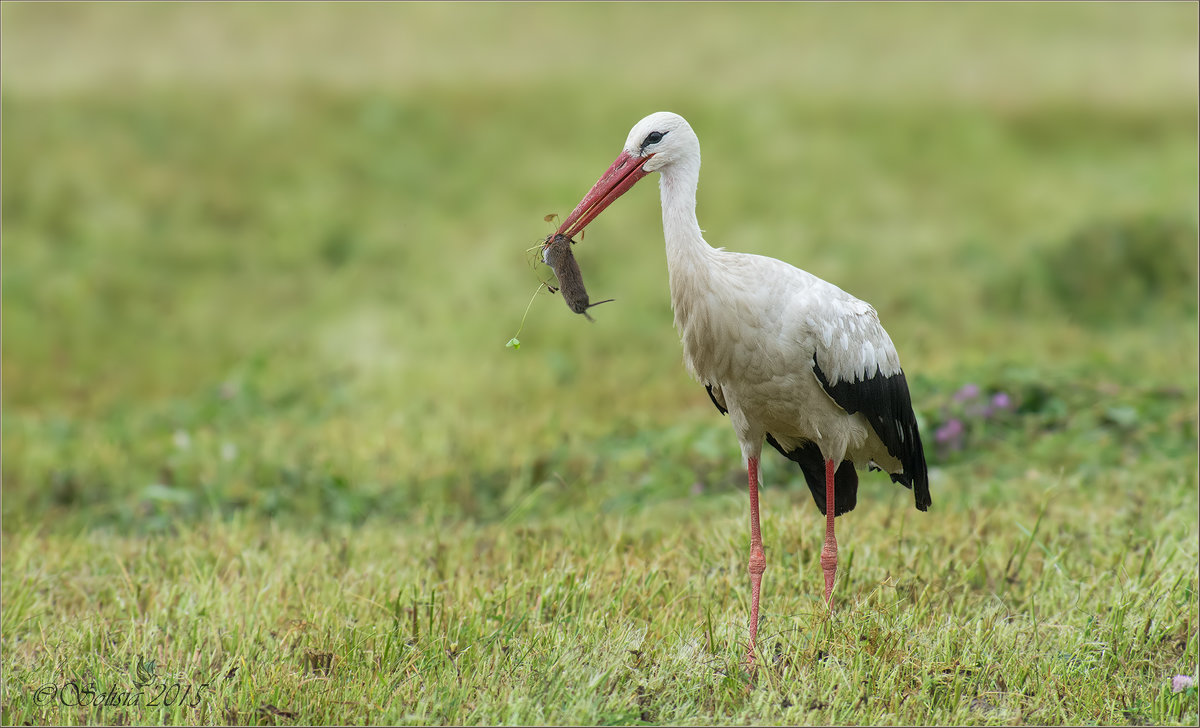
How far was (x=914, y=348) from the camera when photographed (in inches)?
350

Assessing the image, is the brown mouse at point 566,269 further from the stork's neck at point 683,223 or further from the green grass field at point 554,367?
the green grass field at point 554,367

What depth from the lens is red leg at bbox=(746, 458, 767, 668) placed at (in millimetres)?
→ 3910

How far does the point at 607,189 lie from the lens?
383 centimetres

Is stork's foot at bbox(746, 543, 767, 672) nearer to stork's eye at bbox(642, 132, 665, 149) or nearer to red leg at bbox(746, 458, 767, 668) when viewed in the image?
red leg at bbox(746, 458, 767, 668)

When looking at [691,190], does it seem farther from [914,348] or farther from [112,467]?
[914,348]

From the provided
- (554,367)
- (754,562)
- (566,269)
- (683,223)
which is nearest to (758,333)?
(683,223)

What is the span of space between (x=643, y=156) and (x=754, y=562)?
5.22ft

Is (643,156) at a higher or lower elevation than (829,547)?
higher

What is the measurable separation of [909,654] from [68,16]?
15.3 meters

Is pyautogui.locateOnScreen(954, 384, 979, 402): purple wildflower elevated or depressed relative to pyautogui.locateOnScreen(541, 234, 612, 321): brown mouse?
depressed

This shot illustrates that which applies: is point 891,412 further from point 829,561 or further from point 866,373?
point 829,561

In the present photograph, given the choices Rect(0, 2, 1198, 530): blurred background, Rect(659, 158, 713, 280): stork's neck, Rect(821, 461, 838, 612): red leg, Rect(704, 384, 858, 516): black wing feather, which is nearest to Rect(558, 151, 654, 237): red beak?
Rect(659, 158, 713, 280): stork's neck

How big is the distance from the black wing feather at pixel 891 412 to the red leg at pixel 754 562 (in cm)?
48

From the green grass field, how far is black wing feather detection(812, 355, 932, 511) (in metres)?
0.37
